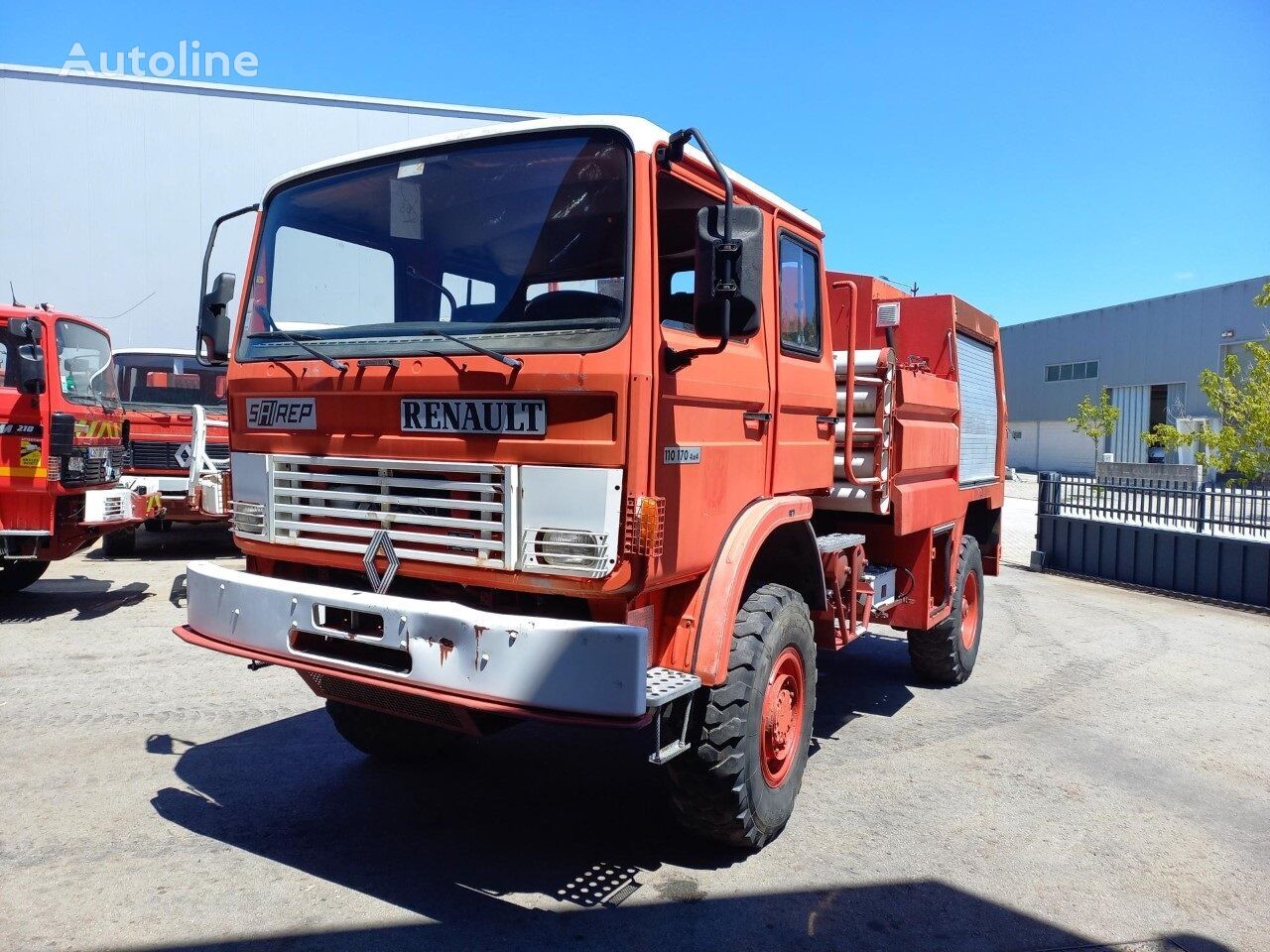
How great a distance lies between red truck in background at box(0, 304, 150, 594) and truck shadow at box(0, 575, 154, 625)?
1.82ft

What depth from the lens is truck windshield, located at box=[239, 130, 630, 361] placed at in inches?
124

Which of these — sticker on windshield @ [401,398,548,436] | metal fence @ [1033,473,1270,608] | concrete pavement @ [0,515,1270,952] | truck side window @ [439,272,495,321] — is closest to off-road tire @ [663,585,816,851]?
concrete pavement @ [0,515,1270,952]

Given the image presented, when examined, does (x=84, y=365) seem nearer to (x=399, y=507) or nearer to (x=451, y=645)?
(x=399, y=507)

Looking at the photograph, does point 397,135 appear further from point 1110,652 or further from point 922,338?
point 1110,652

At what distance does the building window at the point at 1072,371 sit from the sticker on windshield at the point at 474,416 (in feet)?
150

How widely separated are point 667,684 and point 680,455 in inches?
31.3

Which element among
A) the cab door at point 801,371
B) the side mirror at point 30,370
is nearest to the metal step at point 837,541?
the cab door at point 801,371

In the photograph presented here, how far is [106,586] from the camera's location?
9641 mm

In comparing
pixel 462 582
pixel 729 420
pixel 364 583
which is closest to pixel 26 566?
pixel 364 583

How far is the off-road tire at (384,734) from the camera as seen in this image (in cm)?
452

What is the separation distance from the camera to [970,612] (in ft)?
23.3

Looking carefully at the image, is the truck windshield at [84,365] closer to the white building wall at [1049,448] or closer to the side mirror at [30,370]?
the side mirror at [30,370]

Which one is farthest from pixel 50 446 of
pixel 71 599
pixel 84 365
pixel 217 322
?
pixel 217 322

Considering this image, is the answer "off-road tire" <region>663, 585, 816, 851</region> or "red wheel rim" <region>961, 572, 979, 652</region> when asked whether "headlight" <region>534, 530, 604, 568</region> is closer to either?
"off-road tire" <region>663, 585, 816, 851</region>
